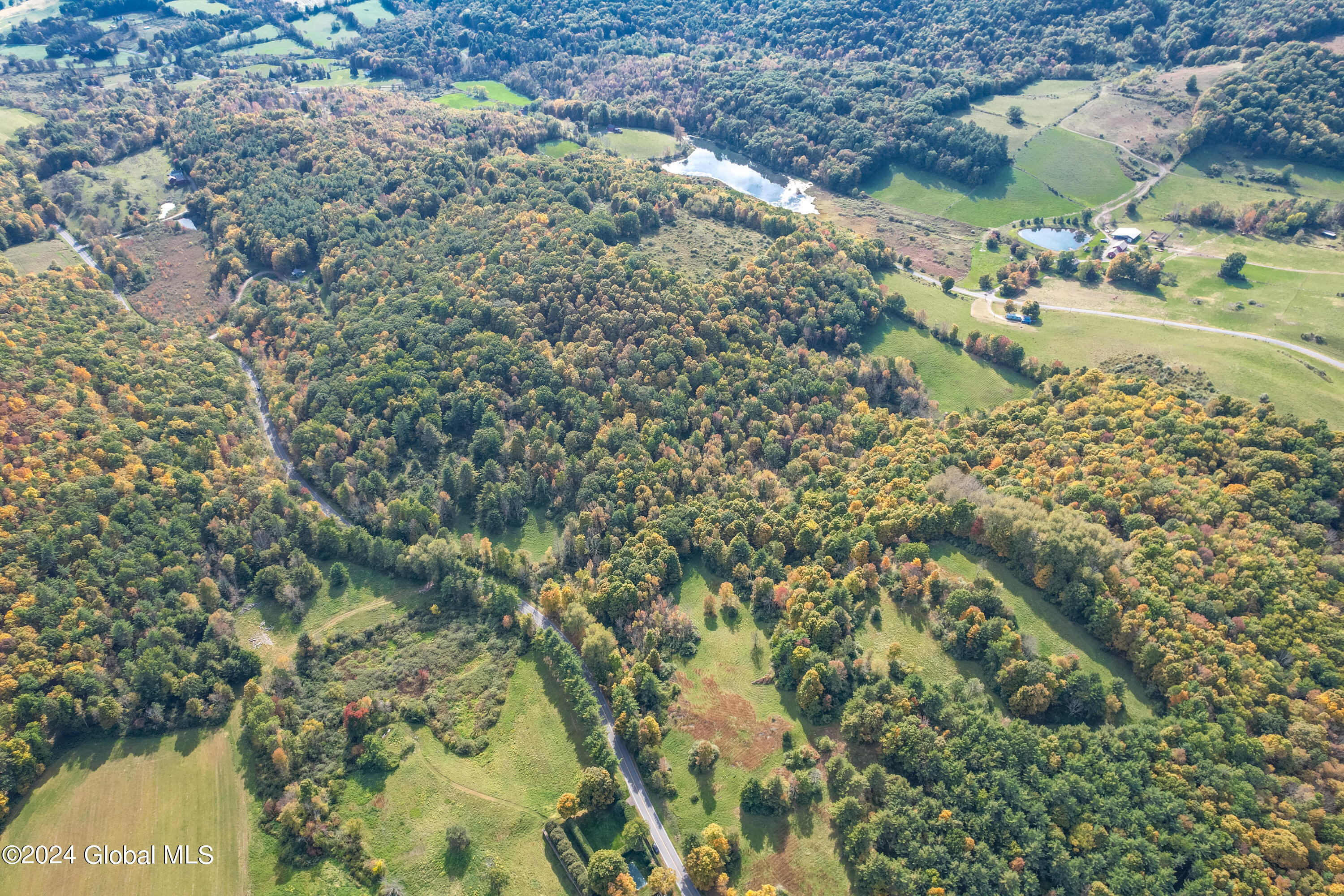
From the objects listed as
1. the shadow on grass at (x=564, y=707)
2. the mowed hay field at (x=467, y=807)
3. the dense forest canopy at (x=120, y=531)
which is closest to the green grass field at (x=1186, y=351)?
the shadow on grass at (x=564, y=707)

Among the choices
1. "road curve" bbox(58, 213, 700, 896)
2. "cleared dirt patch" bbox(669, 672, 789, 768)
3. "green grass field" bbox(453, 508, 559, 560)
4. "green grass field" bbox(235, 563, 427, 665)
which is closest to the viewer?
"road curve" bbox(58, 213, 700, 896)

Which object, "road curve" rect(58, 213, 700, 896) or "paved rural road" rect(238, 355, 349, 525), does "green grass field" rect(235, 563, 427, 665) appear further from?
"road curve" rect(58, 213, 700, 896)

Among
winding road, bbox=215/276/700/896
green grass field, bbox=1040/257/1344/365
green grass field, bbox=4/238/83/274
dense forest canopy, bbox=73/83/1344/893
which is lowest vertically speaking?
winding road, bbox=215/276/700/896

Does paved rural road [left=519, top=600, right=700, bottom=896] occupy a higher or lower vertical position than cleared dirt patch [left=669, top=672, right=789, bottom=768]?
lower

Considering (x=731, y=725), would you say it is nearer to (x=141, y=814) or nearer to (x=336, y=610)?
(x=336, y=610)

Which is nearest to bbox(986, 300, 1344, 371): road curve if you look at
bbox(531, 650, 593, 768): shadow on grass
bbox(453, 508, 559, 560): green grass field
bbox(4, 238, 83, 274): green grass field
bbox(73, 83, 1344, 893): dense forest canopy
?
bbox(73, 83, 1344, 893): dense forest canopy

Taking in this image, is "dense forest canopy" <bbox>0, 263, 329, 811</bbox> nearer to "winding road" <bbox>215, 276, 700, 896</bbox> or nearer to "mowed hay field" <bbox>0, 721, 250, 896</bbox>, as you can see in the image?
"mowed hay field" <bbox>0, 721, 250, 896</bbox>

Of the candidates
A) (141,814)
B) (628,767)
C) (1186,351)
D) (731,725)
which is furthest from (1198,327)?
(141,814)

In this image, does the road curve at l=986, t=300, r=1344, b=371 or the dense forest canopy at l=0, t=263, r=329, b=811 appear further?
the road curve at l=986, t=300, r=1344, b=371

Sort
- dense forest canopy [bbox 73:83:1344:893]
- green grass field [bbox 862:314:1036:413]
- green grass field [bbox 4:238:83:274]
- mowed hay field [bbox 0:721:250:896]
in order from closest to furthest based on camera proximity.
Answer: dense forest canopy [bbox 73:83:1344:893]
mowed hay field [bbox 0:721:250:896]
green grass field [bbox 862:314:1036:413]
green grass field [bbox 4:238:83:274]
